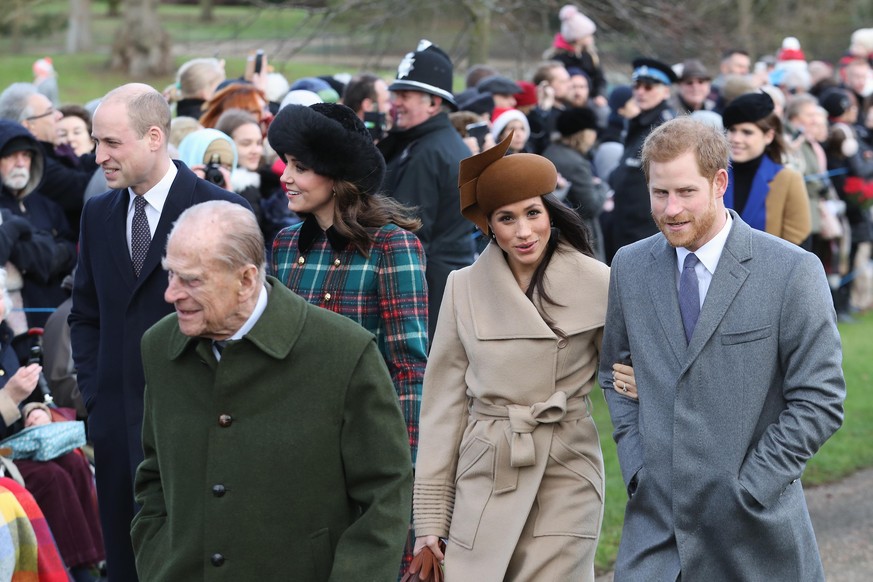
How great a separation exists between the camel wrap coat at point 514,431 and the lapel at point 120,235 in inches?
50.1

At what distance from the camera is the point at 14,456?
6309 millimetres

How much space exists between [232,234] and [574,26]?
36.4 ft

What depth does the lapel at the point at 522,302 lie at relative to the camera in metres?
4.73

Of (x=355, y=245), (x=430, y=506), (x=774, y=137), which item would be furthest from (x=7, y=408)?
(x=774, y=137)

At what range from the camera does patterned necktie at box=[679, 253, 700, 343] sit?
4.23 metres

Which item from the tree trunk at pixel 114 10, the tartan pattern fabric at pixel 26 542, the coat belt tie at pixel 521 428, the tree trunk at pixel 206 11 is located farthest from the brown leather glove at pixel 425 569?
the tree trunk at pixel 114 10

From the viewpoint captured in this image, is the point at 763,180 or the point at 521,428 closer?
the point at 521,428

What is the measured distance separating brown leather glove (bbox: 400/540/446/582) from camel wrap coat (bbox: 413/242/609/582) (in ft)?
0.16

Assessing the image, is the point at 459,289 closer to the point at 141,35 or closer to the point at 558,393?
the point at 558,393

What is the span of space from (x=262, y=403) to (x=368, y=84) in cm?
584

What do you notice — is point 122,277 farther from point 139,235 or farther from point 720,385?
point 720,385

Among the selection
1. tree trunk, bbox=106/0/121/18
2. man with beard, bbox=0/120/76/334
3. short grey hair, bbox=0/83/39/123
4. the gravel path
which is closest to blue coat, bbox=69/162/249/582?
man with beard, bbox=0/120/76/334

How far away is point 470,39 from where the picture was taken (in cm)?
1534

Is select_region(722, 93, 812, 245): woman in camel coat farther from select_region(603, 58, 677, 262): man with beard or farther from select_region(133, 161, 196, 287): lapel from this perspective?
select_region(133, 161, 196, 287): lapel
